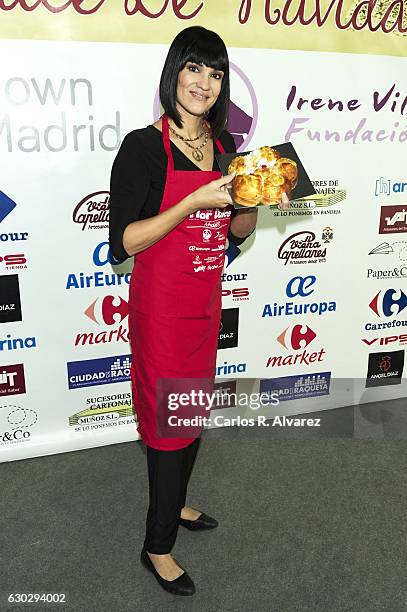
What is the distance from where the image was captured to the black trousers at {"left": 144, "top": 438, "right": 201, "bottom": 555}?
1.77m

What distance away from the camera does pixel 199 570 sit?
194 centimetres

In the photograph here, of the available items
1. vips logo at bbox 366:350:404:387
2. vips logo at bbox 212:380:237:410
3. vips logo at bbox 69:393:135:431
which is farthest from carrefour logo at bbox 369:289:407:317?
vips logo at bbox 69:393:135:431

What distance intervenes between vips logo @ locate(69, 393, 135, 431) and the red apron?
96 cm

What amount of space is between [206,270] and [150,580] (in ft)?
3.64

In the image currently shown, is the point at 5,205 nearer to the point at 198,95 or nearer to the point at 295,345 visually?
the point at 198,95

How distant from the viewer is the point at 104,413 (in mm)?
2732

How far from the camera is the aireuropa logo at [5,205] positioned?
7.43 ft

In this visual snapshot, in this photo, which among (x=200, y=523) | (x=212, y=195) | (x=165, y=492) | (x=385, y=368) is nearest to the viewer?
(x=212, y=195)

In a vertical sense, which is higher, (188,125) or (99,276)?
(188,125)

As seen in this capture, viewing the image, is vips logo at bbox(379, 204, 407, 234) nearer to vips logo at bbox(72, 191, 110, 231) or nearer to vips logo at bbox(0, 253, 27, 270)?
vips logo at bbox(72, 191, 110, 231)

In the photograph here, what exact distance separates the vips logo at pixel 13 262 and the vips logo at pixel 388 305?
184cm

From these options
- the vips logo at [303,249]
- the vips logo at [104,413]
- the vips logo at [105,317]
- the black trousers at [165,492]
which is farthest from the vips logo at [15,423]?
the vips logo at [303,249]

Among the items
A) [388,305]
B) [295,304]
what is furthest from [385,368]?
[295,304]

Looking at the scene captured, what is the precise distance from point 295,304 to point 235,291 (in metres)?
0.36
